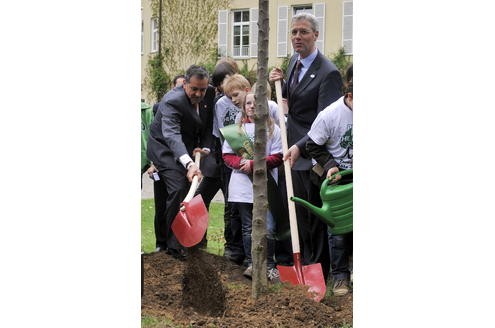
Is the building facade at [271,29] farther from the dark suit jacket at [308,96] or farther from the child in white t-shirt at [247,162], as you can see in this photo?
the child in white t-shirt at [247,162]

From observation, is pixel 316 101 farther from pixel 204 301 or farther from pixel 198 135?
pixel 204 301

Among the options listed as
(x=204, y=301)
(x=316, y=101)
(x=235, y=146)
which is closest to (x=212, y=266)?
(x=204, y=301)

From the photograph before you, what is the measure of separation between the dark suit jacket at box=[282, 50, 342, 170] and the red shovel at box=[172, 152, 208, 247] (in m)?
0.64

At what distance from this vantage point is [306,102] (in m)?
7.05

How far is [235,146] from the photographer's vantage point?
23.8ft

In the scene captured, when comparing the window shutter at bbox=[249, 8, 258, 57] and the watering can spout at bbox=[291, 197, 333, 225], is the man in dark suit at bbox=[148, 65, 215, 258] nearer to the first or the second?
the window shutter at bbox=[249, 8, 258, 57]

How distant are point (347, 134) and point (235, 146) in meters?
0.75

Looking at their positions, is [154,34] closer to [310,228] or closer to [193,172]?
[193,172]

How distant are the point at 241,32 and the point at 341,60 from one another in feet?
2.20

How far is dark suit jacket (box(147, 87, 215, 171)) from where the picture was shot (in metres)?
7.34

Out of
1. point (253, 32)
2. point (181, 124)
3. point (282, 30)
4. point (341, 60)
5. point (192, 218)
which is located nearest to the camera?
point (341, 60)

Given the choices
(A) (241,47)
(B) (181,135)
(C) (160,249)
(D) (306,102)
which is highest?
(A) (241,47)

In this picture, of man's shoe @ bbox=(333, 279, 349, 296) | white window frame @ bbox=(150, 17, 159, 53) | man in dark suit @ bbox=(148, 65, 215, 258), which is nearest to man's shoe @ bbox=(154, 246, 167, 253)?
man in dark suit @ bbox=(148, 65, 215, 258)

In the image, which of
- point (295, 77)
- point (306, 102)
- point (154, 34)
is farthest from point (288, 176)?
point (154, 34)
